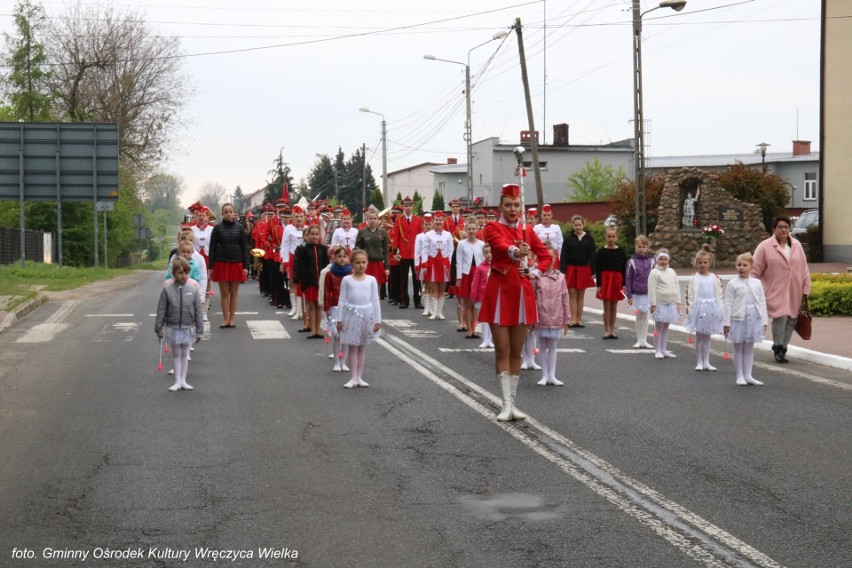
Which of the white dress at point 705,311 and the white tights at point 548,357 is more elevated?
the white dress at point 705,311

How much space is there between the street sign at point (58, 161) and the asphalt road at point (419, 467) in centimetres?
2633

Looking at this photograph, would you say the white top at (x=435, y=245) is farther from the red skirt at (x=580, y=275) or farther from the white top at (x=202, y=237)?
the white top at (x=202, y=237)

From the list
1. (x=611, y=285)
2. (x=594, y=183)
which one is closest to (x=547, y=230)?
(x=611, y=285)

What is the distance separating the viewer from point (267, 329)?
1834 cm

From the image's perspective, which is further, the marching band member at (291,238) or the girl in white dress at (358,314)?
the marching band member at (291,238)

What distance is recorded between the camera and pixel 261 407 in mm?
10391

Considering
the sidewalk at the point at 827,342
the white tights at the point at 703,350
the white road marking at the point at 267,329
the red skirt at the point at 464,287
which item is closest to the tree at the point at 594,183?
the sidewalk at the point at 827,342

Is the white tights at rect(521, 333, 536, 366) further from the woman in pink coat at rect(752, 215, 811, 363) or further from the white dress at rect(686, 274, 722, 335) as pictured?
the woman in pink coat at rect(752, 215, 811, 363)

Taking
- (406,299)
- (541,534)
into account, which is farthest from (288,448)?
(406,299)

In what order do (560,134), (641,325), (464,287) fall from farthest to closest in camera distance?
(560,134) → (464,287) → (641,325)

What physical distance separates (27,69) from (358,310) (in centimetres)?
4455

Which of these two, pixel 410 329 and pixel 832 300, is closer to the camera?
pixel 410 329

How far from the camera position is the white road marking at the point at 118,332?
16719mm

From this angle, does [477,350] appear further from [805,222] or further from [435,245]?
[805,222]
